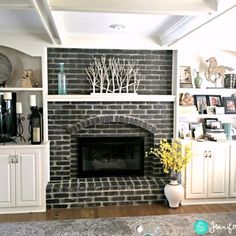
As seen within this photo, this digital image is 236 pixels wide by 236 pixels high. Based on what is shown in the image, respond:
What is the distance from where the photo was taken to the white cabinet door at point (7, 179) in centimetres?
377

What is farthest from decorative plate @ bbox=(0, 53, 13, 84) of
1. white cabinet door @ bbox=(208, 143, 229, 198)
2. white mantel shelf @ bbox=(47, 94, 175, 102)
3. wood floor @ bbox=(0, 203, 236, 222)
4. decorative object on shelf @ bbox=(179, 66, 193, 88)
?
white cabinet door @ bbox=(208, 143, 229, 198)

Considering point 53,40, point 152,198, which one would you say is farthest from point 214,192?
point 53,40

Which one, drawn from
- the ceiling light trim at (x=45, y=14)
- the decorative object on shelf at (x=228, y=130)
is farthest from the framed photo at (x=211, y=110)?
the ceiling light trim at (x=45, y=14)

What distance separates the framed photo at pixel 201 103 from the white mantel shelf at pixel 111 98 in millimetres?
462

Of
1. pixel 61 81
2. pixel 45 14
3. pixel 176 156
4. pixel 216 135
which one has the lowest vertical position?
pixel 176 156

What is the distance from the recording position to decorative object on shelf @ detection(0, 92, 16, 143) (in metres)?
4.05

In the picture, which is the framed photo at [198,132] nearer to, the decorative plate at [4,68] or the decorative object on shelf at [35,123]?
the decorative object on shelf at [35,123]

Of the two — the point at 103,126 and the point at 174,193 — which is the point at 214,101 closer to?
the point at 174,193

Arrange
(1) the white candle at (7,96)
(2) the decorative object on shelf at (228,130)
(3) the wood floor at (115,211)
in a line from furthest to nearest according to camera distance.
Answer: (2) the decorative object on shelf at (228,130) → (1) the white candle at (7,96) → (3) the wood floor at (115,211)

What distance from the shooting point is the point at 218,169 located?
13.8 ft

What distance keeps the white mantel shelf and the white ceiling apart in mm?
766

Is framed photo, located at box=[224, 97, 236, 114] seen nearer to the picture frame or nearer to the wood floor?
the picture frame

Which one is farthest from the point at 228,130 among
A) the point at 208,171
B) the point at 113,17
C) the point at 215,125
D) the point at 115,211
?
the point at 113,17

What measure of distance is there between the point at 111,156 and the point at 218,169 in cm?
158
